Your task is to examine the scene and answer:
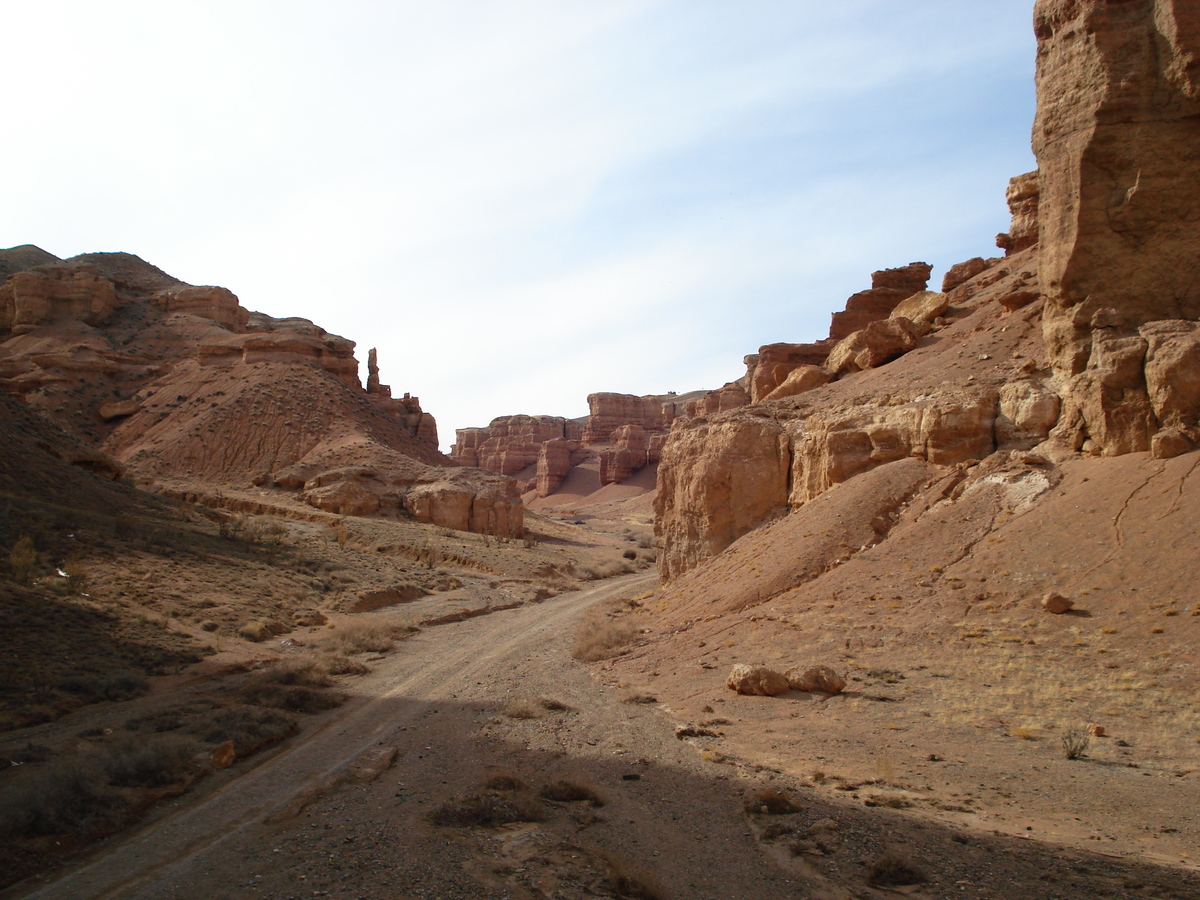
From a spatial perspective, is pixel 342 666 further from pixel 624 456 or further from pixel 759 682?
pixel 624 456

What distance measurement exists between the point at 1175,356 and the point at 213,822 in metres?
15.3

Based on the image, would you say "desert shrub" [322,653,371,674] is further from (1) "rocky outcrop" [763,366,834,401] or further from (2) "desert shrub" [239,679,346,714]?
(1) "rocky outcrop" [763,366,834,401]

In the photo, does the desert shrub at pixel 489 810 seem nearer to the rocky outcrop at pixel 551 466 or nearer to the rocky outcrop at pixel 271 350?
the rocky outcrop at pixel 271 350

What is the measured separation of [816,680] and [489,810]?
5.93 meters

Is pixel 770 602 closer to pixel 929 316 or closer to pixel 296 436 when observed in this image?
pixel 929 316

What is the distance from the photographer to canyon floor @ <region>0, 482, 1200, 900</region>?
6.51m

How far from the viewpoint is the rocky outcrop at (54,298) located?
5884 centimetres

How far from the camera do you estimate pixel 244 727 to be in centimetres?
1101

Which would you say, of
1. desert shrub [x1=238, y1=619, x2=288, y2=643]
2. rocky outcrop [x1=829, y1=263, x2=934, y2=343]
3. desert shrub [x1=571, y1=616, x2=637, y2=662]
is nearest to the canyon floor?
desert shrub [x1=571, y1=616, x2=637, y2=662]

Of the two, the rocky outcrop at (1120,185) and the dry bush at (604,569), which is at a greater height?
the rocky outcrop at (1120,185)

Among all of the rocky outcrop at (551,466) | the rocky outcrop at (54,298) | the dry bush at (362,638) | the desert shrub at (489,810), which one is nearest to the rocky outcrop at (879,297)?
the dry bush at (362,638)

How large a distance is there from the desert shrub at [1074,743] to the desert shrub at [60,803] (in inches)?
376

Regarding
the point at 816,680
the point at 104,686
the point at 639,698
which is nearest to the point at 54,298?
the point at 104,686

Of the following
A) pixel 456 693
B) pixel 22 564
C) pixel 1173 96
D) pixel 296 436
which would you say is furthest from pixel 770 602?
Answer: pixel 296 436
